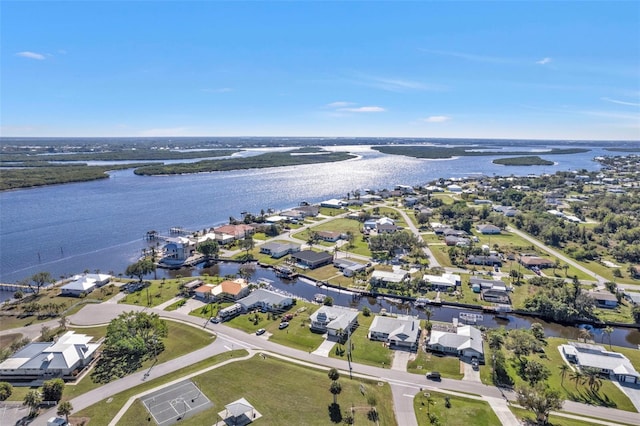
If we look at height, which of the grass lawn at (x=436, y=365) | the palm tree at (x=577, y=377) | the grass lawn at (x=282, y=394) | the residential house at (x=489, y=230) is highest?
the residential house at (x=489, y=230)

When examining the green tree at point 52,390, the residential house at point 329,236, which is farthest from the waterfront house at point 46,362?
the residential house at point 329,236

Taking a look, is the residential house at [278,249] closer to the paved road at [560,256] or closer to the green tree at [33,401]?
the green tree at [33,401]

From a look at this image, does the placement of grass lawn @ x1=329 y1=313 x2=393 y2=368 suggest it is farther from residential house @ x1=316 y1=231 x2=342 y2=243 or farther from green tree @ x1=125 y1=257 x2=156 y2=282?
residential house @ x1=316 y1=231 x2=342 y2=243

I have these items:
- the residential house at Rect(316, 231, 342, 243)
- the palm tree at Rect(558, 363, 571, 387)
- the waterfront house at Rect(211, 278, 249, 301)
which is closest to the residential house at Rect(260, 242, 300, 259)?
the residential house at Rect(316, 231, 342, 243)

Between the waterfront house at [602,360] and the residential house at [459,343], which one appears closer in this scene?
the waterfront house at [602,360]

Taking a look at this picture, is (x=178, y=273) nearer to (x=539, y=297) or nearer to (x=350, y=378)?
(x=350, y=378)

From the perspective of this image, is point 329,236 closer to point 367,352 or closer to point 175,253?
point 175,253

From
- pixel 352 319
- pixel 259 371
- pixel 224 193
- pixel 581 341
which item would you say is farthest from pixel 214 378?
pixel 224 193
